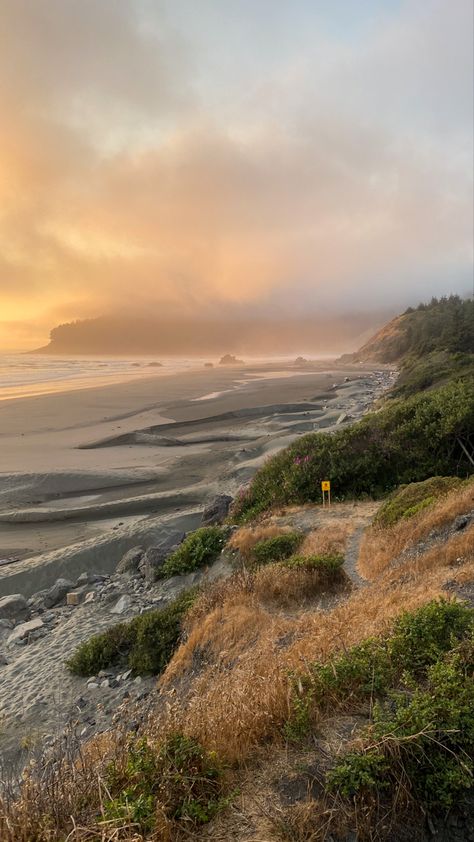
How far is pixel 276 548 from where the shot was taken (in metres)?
10.5

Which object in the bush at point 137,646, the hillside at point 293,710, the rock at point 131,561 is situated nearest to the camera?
the hillside at point 293,710

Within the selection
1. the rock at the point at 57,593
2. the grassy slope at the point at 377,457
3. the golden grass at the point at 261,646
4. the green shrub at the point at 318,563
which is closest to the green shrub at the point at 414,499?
the green shrub at the point at 318,563

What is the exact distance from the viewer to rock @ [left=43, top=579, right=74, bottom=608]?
11586mm

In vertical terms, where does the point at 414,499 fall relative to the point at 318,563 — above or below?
above

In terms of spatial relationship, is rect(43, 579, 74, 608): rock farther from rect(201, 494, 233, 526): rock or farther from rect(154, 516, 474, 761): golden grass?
rect(154, 516, 474, 761): golden grass

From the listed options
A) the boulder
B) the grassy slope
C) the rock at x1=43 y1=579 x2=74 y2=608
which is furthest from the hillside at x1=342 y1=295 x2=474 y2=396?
the rock at x1=43 y1=579 x2=74 y2=608

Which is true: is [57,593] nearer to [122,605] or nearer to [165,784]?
[122,605]

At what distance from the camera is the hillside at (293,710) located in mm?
2691

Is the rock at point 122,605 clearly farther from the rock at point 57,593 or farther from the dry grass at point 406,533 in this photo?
the dry grass at point 406,533

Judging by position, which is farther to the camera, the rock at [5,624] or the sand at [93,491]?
the rock at [5,624]

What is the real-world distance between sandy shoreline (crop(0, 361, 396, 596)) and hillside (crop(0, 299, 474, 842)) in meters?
5.56

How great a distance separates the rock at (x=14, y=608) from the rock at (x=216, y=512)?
614cm

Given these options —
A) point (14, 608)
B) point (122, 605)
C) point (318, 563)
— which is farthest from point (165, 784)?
point (14, 608)

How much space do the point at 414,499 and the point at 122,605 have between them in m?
7.65
